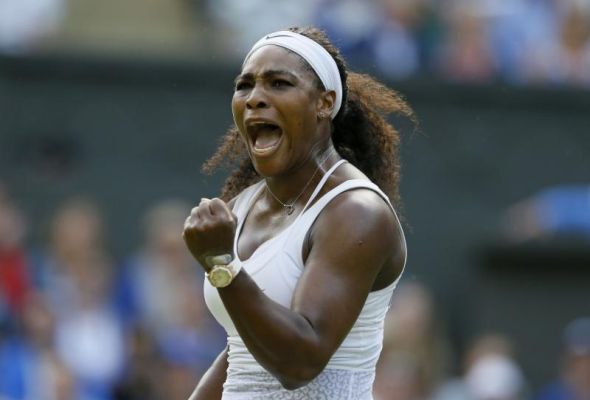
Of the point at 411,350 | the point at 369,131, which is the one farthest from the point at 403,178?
the point at 369,131

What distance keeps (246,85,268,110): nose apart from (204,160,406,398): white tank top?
28 centimetres

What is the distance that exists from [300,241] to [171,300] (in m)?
5.04

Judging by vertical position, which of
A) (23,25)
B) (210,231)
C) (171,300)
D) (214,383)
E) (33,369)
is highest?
(210,231)

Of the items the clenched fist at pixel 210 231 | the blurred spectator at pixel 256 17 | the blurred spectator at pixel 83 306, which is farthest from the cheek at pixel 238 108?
the blurred spectator at pixel 256 17

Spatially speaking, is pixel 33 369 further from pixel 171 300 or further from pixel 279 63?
pixel 279 63

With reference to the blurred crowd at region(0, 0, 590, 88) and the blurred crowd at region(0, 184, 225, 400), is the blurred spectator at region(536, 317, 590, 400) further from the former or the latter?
the blurred crowd at region(0, 184, 225, 400)

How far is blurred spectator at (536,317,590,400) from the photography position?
9.59 meters

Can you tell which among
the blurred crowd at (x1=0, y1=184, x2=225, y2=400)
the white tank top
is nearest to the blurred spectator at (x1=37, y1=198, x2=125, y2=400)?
the blurred crowd at (x1=0, y1=184, x2=225, y2=400)

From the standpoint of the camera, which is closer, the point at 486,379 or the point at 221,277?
the point at 221,277

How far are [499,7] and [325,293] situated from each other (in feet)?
26.3

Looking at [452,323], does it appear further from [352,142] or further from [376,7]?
[352,142]

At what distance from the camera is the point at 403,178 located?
416 inches

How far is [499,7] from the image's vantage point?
11672 millimetres

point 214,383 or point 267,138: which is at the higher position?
point 267,138
